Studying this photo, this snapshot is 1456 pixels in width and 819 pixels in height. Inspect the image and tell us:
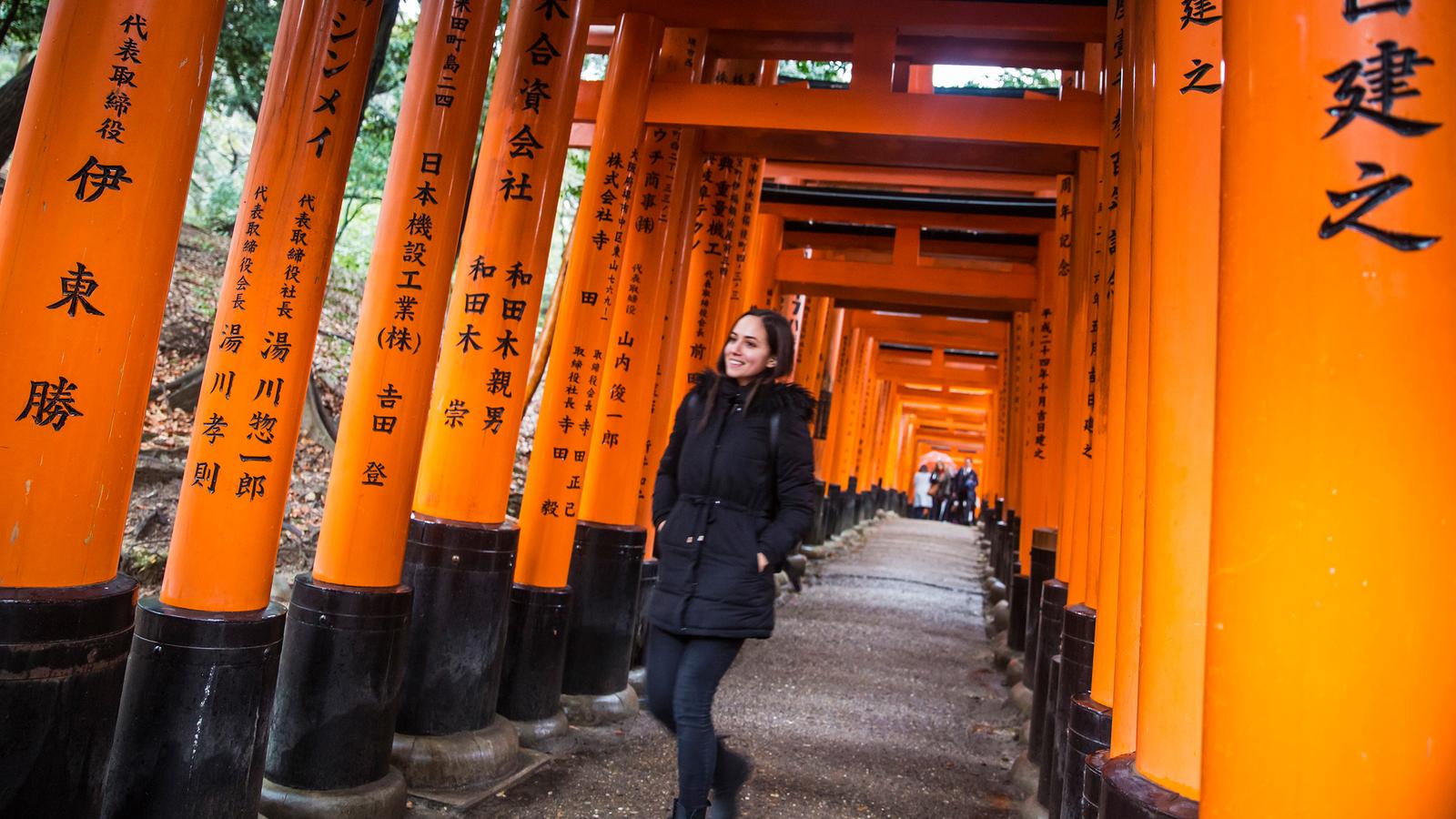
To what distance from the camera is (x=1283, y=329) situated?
1268 mm

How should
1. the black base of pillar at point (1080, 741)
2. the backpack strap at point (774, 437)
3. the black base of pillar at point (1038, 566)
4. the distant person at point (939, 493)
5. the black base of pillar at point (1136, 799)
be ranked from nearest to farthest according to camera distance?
the black base of pillar at point (1136, 799), the black base of pillar at point (1080, 741), the backpack strap at point (774, 437), the black base of pillar at point (1038, 566), the distant person at point (939, 493)

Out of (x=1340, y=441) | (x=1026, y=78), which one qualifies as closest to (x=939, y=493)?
(x=1026, y=78)

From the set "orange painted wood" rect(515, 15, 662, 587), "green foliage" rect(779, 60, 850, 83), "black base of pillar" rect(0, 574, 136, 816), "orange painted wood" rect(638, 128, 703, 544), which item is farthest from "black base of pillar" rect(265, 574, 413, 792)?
"green foliage" rect(779, 60, 850, 83)

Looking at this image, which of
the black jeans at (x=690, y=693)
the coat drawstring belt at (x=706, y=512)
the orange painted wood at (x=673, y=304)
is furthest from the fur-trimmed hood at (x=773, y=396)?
the orange painted wood at (x=673, y=304)

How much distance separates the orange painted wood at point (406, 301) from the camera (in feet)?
11.9

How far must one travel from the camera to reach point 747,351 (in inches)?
116

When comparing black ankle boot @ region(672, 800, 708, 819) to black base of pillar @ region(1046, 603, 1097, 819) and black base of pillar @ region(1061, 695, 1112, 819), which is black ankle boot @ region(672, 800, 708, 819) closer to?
black base of pillar @ region(1061, 695, 1112, 819)

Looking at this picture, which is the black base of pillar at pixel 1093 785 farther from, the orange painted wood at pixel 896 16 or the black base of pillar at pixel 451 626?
the orange painted wood at pixel 896 16

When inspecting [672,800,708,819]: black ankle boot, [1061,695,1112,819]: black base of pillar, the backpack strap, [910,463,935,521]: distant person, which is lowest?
[672,800,708,819]: black ankle boot

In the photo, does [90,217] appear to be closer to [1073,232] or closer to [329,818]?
[329,818]

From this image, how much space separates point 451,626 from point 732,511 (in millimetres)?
1821

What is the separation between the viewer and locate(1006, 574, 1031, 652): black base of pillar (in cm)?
784

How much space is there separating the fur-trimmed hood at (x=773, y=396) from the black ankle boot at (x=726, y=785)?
0.97 meters

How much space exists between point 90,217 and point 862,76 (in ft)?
A: 13.3
